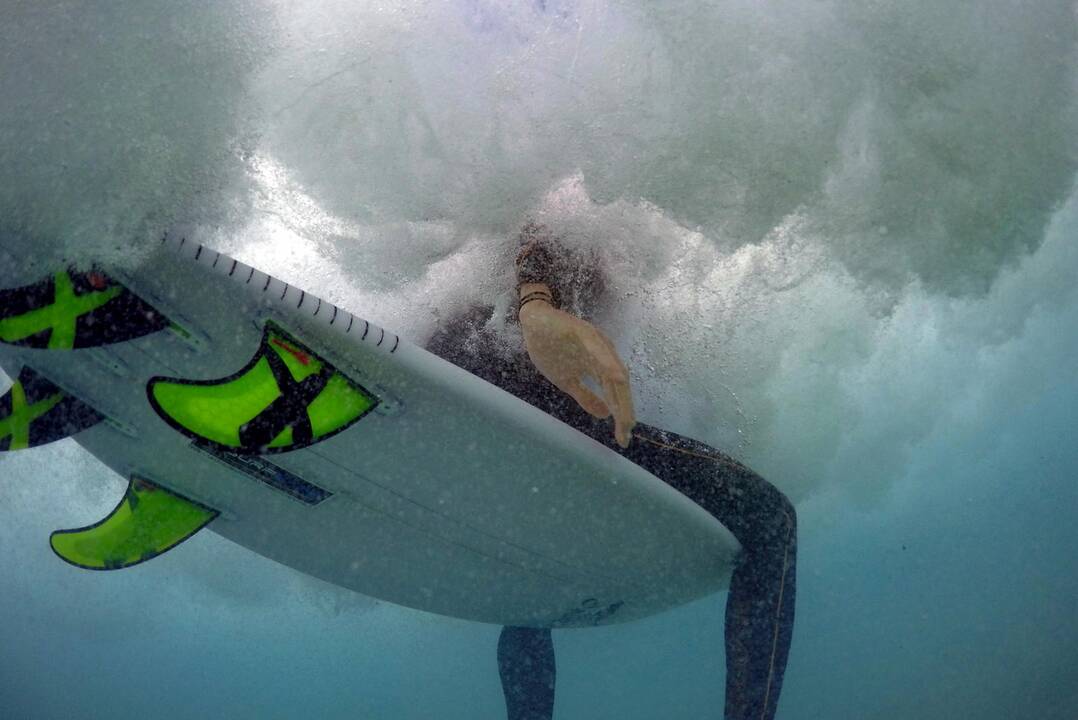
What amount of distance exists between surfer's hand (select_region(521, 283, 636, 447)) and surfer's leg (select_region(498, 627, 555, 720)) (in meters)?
3.27

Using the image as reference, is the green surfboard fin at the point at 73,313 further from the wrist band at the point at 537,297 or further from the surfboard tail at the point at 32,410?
the wrist band at the point at 537,297

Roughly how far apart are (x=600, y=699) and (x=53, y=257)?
48.6 m

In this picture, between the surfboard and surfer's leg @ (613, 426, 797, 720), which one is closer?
the surfboard

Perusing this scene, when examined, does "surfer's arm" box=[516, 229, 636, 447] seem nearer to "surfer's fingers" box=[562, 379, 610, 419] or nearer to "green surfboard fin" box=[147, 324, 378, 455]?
"surfer's fingers" box=[562, 379, 610, 419]

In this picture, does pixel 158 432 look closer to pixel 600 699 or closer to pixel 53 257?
pixel 53 257

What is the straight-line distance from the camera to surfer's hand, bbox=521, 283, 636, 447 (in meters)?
2.04

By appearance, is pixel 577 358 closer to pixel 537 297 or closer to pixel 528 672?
pixel 537 297

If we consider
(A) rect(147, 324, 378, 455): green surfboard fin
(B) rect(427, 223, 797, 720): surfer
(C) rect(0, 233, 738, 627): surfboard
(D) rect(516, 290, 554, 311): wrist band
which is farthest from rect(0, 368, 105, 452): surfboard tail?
(D) rect(516, 290, 554, 311): wrist band

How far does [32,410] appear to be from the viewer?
2.34 m

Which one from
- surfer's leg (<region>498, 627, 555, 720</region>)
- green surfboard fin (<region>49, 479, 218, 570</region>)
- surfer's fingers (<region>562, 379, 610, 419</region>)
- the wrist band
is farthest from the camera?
surfer's leg (<region>498, 627, 555, 720</region>)

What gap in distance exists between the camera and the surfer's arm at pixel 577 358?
2041 mm

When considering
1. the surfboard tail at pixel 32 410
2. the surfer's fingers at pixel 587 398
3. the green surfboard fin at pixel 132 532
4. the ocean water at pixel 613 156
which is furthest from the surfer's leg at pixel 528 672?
the surfboard tail at pixel 32 410

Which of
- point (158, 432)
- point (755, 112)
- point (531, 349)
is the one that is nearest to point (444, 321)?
point (531, 349)

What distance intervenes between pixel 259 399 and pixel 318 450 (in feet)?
1.42
